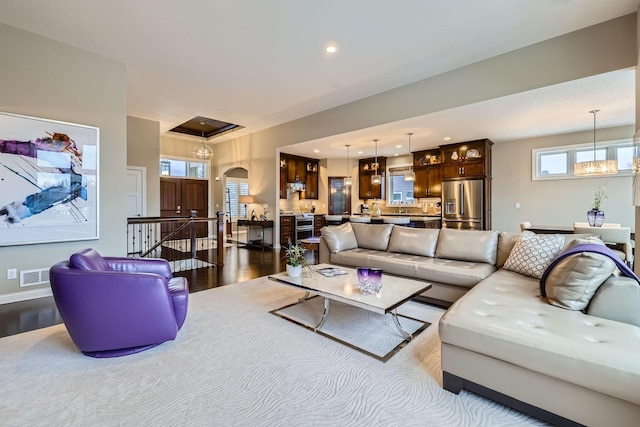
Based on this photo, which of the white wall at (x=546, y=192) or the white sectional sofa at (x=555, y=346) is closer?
the white sectional sofa at (x=555, y=346)

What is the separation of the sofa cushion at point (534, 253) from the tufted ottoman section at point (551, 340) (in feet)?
2.61

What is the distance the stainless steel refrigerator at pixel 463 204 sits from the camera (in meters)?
6.71

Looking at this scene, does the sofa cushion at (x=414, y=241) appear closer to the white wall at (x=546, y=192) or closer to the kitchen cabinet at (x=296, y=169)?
the white wall at (x=546, y=192)

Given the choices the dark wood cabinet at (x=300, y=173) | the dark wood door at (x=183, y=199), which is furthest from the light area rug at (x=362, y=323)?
the dark wood door at (x=183, y=199)

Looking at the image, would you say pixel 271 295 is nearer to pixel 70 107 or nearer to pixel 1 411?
pixel 1 411

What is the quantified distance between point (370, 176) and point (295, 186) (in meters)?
2.45

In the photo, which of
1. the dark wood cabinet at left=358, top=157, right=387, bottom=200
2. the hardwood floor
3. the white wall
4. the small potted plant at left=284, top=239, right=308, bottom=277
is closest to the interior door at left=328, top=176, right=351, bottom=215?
the dark wood cabinet at left=358, top=157, right=387, bottom=200

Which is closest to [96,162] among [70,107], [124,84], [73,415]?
[70,107]

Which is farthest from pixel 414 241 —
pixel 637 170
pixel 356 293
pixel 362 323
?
pixel 637 170

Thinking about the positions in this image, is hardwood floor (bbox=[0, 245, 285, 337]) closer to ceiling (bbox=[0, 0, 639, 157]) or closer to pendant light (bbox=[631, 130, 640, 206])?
ceiling (bbox=[0, 0, 639, 157])

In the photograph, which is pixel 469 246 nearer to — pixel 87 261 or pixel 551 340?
pixel 551 340

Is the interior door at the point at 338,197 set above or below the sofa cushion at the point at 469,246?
above

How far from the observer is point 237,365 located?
2.14 meters

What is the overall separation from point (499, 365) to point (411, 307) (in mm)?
1699
